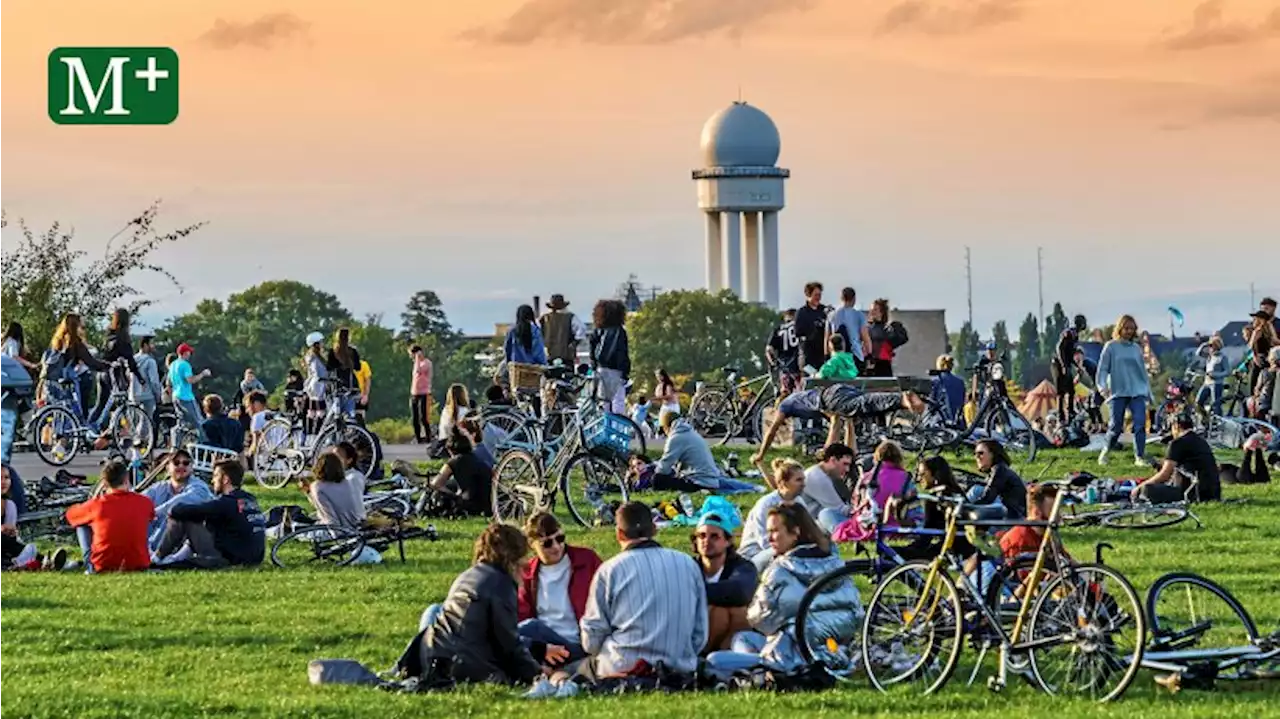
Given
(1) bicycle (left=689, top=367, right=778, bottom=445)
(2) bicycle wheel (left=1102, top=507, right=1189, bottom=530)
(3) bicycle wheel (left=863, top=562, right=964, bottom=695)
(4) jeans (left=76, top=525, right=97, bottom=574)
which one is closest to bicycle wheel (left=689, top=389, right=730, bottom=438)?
(1) bicycle (left=689, top=367, right=778, bottom=445)

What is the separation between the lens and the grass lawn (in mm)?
13430

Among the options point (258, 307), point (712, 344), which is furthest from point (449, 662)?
point (712, 344)

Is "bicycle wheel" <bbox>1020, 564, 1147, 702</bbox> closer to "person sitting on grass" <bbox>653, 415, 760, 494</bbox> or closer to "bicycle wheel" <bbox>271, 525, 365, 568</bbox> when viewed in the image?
"bicycle wheel" <bbox>271, 525, 365, 568</bbox>

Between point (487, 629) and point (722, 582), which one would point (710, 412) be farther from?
point (487, 629)

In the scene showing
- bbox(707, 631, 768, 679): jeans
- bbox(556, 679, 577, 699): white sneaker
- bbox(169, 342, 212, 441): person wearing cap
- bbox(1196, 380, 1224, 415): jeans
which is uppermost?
bbox(169, 342, 212, 441): person wearing cap

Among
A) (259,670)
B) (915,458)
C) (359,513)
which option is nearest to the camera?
(259,670)

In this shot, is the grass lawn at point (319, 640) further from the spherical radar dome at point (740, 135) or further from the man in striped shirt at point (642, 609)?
the spherical radar dome at point (740, 135)

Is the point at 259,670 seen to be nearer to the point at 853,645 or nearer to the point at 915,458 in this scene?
the point at 853,645

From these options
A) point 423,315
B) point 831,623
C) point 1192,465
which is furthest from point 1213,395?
point 423,315

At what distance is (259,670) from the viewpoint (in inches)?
601

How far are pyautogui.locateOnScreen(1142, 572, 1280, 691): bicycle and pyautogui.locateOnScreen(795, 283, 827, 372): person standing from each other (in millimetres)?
18173

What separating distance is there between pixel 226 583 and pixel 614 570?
6.45 metres

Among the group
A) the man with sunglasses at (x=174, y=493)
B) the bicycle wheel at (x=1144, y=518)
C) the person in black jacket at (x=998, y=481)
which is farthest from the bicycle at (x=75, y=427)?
the person in black jacket at (x=998, y=481)

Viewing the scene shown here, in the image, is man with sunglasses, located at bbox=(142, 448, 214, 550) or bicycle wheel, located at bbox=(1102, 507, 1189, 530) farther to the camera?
bicycle wheel, located at bbox=(1102, 507, 1189, 530)
